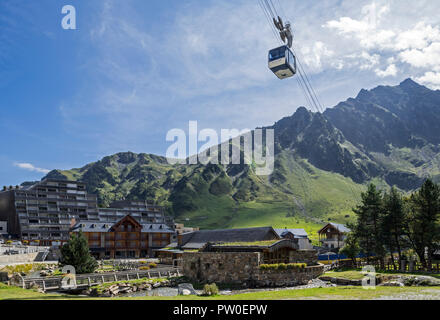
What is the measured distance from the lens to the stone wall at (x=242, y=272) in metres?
41.8

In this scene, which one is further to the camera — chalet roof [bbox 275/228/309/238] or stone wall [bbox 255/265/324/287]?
chalet roof [bbox 275/228/309/238]

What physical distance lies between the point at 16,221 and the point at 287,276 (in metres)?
114

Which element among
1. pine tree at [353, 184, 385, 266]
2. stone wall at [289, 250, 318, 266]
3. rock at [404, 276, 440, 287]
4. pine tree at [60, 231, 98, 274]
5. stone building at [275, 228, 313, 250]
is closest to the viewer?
rock at [404, 276, 440, 287]

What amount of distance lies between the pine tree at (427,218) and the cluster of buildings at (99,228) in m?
23.5

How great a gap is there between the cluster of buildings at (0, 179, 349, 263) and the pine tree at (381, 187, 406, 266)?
19036mm

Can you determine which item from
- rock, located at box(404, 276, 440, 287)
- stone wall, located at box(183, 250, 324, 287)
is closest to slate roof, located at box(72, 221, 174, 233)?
stone wall, located at box(183, 250, 324, 287)

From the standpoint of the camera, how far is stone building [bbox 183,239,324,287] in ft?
137

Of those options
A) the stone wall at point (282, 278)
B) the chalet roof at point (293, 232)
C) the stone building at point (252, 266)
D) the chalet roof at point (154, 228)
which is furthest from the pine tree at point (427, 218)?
the chalet roof at point (154, 228)

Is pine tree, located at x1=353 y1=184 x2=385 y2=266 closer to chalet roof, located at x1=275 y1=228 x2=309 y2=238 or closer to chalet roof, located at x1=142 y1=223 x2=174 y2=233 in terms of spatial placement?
chalet roof, located at x1=275 y1=228 x2=309 y2=238

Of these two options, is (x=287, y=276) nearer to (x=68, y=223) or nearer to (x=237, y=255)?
(x=237, y=255)

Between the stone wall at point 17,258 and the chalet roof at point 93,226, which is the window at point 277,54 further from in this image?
the chalet roof at point 93,226

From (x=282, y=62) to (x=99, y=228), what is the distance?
79000mm
